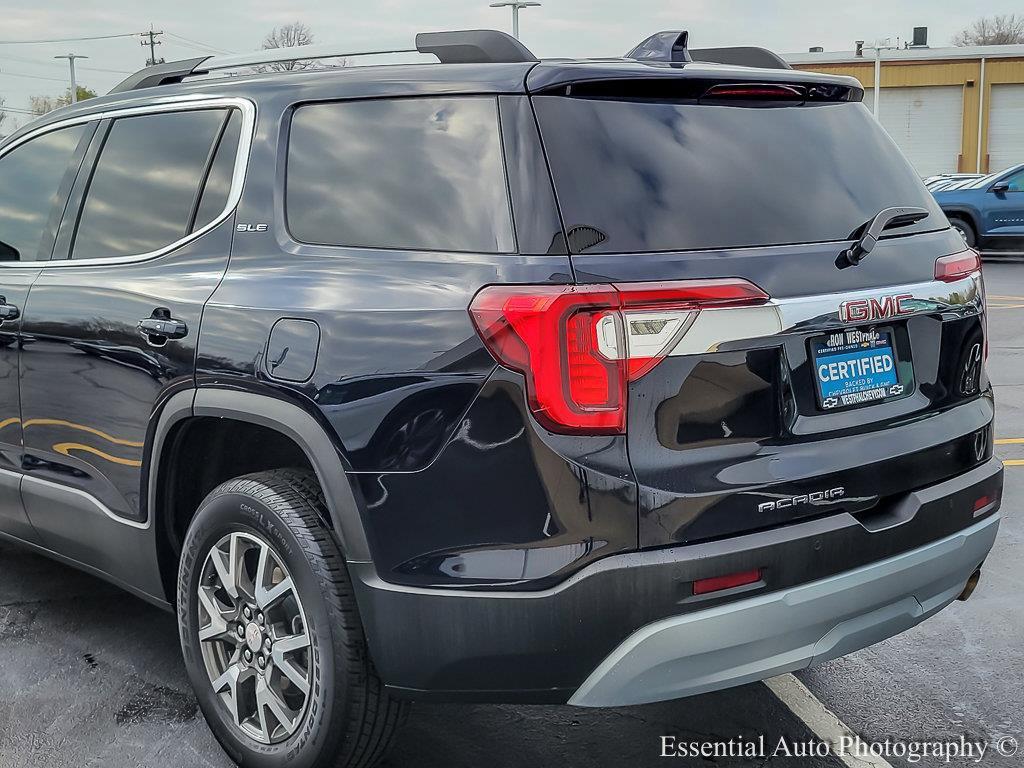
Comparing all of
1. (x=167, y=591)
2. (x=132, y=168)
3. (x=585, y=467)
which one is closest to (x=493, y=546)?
(x=585, y=467)

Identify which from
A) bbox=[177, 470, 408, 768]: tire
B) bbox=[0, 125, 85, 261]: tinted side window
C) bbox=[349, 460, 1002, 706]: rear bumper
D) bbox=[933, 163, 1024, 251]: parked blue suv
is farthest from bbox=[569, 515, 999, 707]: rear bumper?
bbox=[933, 163, 1024, 251]: parked blue suv

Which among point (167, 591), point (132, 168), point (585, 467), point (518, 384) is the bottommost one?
point (167, 591)

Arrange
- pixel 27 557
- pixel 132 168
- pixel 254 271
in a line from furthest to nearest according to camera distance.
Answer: pixel 27 557 → pixel 132 168 → pixel 254 271

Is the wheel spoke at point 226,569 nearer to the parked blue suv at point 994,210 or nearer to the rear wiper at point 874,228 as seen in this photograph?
the rear wiper at point 874,228

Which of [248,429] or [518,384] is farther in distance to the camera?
[248,429]

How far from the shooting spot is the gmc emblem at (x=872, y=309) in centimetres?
274

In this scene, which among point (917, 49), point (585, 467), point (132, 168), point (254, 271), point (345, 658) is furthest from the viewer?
point (917, 49)

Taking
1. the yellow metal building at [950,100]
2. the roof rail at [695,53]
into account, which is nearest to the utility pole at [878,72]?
the yellow metal building at [950,100]

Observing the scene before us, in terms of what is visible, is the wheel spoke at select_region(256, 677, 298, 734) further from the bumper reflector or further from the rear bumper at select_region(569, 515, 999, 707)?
the bumper reflector

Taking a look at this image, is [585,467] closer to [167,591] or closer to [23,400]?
[167,591]

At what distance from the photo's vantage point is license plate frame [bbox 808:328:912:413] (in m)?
2.72

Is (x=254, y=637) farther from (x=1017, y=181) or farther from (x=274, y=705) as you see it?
(x=1017, y=181)

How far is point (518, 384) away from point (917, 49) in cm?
4740

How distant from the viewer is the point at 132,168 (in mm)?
3652
